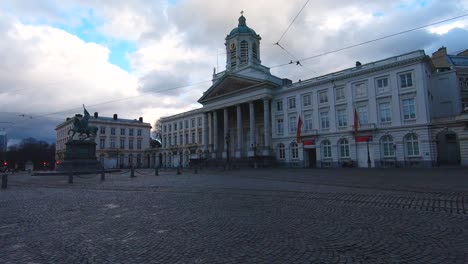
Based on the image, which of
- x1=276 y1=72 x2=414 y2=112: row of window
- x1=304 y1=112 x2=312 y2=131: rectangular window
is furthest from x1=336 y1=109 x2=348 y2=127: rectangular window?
x1=304 y1=112 x2=312 y2=131: rectangular window

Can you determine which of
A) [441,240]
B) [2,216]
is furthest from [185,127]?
[441,240]

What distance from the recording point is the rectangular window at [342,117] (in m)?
45.4

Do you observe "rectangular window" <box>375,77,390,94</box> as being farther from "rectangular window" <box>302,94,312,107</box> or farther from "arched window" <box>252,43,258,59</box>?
"arched window" <box>252,43,258,59</box>

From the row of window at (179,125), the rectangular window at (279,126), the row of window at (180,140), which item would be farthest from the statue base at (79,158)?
the row of window at (179,125)

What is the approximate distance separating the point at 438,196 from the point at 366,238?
7.14 metres

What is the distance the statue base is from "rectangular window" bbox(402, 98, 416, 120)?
1519 inches

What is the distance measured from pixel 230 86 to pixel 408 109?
101 feet

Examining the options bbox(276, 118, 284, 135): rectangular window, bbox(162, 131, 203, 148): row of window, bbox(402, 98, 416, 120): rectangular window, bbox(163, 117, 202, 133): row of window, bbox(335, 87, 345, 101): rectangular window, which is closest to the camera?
bbox(402, 98, 416, 120): rectangular window

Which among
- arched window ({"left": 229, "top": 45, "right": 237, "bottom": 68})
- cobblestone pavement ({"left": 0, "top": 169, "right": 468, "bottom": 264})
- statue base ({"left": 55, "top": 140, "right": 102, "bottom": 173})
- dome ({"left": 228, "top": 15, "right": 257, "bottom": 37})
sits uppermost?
dome ({"left": 228, "top": 15, "right": 257, "bottom": 37})

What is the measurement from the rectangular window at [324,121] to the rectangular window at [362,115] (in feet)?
16.5

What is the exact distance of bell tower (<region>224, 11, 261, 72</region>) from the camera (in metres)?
62.0

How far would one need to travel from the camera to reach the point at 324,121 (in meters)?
48.2

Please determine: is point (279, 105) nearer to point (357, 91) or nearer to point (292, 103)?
point (292, 103)

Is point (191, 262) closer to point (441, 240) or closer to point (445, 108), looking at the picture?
point (441, 240)
